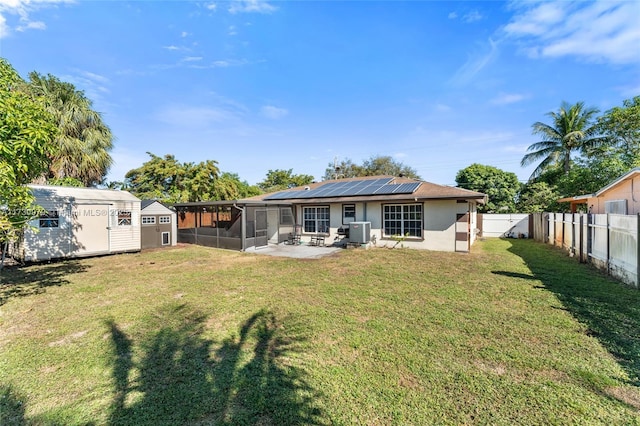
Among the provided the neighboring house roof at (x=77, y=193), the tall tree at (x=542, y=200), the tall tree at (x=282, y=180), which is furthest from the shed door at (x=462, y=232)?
the tall tree at (x=282, y=180)

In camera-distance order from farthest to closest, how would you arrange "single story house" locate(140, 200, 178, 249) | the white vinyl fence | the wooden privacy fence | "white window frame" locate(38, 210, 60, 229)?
1. the white vinyl fence
2. "single story house" locate(140, 200, 178, 249)
3. "white window frame" locate(38, 210, 60, 229)
4. the wooden privacy fence

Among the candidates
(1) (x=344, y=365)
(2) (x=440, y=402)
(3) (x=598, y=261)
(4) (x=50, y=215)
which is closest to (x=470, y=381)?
(2) (x=440, y=402)

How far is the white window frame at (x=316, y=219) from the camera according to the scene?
14.5 meters

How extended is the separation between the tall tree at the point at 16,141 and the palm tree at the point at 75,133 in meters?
10.5

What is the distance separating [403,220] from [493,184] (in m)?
23.0

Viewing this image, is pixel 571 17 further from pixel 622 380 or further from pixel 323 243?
pixel 323 243

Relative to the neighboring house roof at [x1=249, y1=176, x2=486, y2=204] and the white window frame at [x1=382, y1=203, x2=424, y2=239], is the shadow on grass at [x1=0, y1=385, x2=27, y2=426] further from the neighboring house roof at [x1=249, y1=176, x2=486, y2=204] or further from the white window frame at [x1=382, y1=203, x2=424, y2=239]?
the white window frame at [x1=382, y1=203, x2=424, y2=239]

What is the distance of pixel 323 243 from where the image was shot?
14.2 metres

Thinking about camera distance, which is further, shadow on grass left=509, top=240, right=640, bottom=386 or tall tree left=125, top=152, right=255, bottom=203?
tall tree left=125, top=152, right=255, bottom=203

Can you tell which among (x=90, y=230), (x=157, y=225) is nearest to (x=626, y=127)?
(x=157, y=225)

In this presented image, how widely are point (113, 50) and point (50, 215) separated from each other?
7.04 m

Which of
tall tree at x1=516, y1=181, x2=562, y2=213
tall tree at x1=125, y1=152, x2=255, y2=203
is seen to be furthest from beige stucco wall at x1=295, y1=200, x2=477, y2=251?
tall tree at x1=125, y1=152, x2=255, y2=203

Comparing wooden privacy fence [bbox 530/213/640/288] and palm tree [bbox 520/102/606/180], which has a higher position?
palm tree [bbox 520/102/606/180]

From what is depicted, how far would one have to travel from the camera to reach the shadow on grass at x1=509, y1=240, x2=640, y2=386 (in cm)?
351
